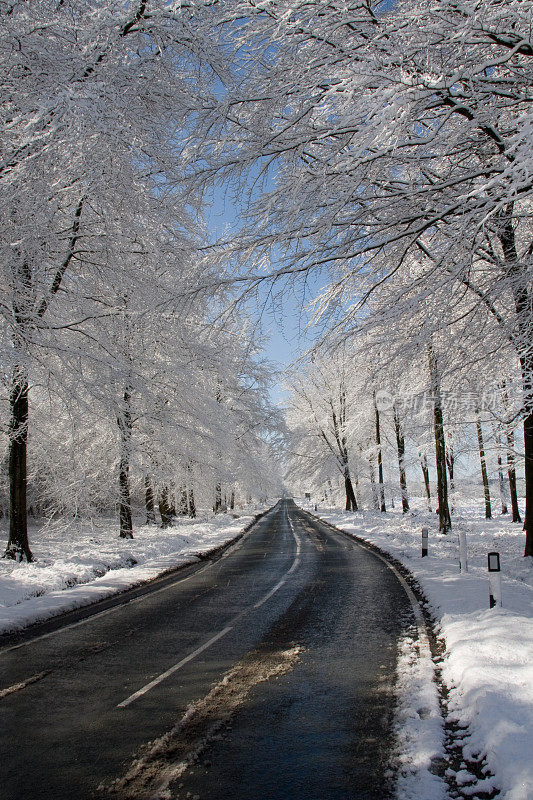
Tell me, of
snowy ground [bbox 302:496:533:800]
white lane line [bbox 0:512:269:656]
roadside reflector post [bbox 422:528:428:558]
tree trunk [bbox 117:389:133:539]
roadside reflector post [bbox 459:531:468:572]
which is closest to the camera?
snowy ground [bbox 302:496:533:800]

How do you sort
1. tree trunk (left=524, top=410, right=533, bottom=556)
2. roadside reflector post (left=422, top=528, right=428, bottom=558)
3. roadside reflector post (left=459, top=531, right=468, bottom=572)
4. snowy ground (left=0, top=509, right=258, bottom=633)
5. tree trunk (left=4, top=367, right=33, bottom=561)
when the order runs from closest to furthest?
snowy ground (left=0, top=509, right=258, bottom=633) → roadside reflector post (left=459, top=531, right=468, bottom=572) → tree trunk (left=524, top=410, right=533, bottom=556) → tree trunk (left=4, top=367, right=33, bottom=561) → roadside reflector post (left=422, top=528, right=428, bottom=558)

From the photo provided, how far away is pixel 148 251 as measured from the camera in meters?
11.8

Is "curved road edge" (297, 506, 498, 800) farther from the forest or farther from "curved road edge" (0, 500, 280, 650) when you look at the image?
"curved road edge" (0, 500, 280, 650)

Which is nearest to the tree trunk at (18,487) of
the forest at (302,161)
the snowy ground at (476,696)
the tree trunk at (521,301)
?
the forest at (302,161)

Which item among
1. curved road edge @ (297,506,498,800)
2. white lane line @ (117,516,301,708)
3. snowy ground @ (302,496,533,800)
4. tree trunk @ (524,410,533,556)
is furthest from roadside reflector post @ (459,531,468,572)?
white lane line @ (117,516,301,708)

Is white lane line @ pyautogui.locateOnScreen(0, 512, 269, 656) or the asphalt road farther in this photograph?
white lane line @ pyautogui.locateOnScreen(0, 512, 269, 656)

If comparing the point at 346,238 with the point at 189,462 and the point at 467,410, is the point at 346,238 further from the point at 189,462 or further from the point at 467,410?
the point at 189,462

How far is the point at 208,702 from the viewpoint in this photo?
174 inches

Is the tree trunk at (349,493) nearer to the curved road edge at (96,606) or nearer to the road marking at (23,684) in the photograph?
the curved road edge at (96,606)

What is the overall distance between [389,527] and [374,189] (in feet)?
63.0

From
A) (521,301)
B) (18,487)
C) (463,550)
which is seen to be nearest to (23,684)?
(463,550)

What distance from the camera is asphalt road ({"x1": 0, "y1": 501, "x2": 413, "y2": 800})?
3.24m

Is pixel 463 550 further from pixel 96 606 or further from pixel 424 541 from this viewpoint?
pixel 96 606

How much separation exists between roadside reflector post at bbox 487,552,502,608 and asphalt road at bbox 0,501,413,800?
4.06 feet
